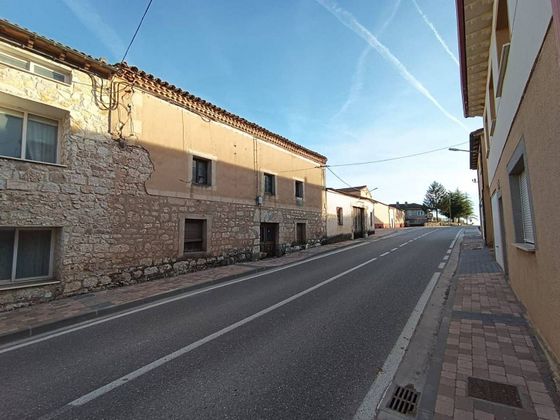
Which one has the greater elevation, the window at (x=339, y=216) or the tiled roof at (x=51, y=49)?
the tiled roof at (x=51, y=49)

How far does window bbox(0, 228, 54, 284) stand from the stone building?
2 centimetres

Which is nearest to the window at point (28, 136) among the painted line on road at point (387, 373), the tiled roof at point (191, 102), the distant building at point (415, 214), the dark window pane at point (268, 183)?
the tiled roof at point (191, 102)

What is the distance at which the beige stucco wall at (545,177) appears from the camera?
106 inches

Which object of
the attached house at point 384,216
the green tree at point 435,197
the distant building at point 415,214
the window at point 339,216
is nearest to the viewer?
the window at point 339,216

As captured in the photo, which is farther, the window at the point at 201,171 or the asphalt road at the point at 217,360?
the window at the point at 201,171

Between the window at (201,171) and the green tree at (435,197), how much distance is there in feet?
212

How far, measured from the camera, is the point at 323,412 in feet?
8.63

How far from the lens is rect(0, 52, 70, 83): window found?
22.0 ft

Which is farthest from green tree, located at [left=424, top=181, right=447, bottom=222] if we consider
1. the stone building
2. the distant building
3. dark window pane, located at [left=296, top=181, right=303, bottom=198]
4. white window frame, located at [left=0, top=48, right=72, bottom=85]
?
white window frame, located at [left=0, top=48, right=72, bottom=85]

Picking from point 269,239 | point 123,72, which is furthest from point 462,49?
point 269,239

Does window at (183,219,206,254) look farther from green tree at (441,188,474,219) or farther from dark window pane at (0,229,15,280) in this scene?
green tree at (441,188,474,219)

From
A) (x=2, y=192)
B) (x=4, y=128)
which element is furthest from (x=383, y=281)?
(x=4, y=128)

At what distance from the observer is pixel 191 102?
36.8ft

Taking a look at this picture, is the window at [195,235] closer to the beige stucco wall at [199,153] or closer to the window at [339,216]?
the beige stucco wall at [199,153]
